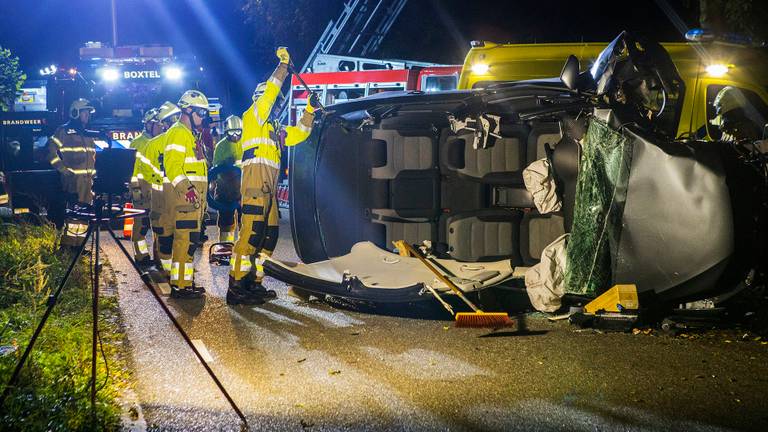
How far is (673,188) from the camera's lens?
4.75 metres

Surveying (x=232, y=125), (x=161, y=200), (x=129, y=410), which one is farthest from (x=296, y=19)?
(x=129, y=410)

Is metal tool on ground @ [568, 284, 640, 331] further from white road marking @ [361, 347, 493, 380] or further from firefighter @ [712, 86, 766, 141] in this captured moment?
firefighter @ [712, 86, 766, 141]

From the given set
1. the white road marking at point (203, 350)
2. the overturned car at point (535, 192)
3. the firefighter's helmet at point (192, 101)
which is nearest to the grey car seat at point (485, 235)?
the overturned car at point (535, 192)

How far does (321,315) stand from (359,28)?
14.5 meters

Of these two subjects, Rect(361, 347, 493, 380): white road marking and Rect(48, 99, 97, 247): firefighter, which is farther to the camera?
Rect(48, 99, 97, 247): firefighter

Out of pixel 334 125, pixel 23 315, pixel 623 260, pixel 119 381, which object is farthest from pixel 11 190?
pixel 623 260

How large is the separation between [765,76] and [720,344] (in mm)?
3663

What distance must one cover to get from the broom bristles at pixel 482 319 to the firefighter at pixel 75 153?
682 cm

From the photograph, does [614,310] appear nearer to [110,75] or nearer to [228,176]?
[228,176]

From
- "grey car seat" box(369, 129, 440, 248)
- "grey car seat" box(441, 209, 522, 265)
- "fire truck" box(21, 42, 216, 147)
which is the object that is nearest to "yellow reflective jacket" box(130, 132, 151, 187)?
"grey car seat" box(369, 129, 440, 248)

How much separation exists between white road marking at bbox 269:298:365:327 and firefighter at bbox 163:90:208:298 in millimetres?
906

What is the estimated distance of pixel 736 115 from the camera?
733cm

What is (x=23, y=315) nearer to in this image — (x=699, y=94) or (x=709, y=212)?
(x=709, y=212)

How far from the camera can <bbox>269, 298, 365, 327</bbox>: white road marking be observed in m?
6.34
